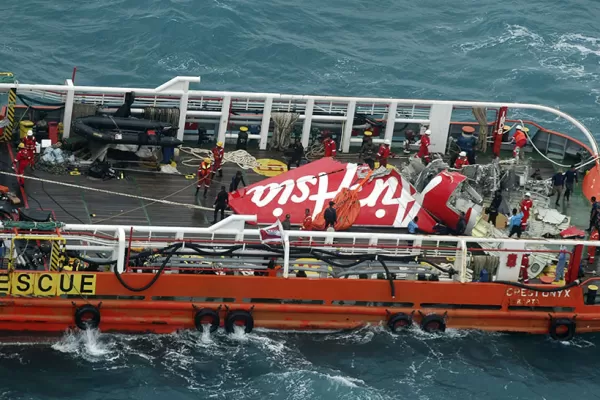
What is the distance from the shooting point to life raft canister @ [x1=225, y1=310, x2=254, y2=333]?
92.5 ft

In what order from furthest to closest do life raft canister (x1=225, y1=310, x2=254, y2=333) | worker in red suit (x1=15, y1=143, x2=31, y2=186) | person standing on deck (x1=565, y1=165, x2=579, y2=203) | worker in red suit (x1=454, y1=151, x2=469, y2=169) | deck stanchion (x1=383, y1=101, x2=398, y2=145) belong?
Result: deck stanchion (x1=383, y1=101, x2=398, y2=145) < person standing on deck (x1=565, y1=165, x2=579, y2=203) < worker in red suit (x1=454, y1=151, x2=469, y2=169) < worker in red suit (x1=15, y1=143, x2=31, y2=186) < life raft canister (x1=225, y1=310, x2=254, y2=333)

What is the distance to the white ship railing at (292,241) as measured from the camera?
89.9 ft

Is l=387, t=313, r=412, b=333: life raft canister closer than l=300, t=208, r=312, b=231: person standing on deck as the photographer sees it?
Yes

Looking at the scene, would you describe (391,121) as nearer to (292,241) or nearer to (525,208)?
(525,208)

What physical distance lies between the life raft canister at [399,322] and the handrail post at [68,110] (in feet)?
31.1

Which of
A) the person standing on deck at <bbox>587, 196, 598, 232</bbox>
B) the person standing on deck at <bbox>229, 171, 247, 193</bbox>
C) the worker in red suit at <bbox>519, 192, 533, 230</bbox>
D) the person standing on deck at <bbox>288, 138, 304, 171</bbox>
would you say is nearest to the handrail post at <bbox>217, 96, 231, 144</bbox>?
the person standing on deck at <bbox>288, 138, 304, 171</bbox>

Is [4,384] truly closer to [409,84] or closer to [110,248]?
[110,248]

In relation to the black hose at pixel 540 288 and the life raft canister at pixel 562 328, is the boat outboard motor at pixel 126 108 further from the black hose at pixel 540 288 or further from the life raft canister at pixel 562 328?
the life raft canister at pixel 562 328

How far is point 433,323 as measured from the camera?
29.0 m

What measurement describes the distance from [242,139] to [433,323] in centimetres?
763

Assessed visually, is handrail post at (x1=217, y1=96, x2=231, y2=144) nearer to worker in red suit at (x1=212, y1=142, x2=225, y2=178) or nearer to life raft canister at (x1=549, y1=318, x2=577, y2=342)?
worker in red suit at (x1=212, y1=142, x2=225, y2=178)

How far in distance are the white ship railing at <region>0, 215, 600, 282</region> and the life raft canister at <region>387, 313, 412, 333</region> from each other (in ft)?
4.44

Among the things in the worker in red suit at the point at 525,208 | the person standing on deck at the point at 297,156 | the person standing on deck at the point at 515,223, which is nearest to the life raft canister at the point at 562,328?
the person standing on deck at the point at 515,223

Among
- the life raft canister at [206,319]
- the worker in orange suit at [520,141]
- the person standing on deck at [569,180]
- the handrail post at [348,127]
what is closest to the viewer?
the life raft canister at [206,319]
